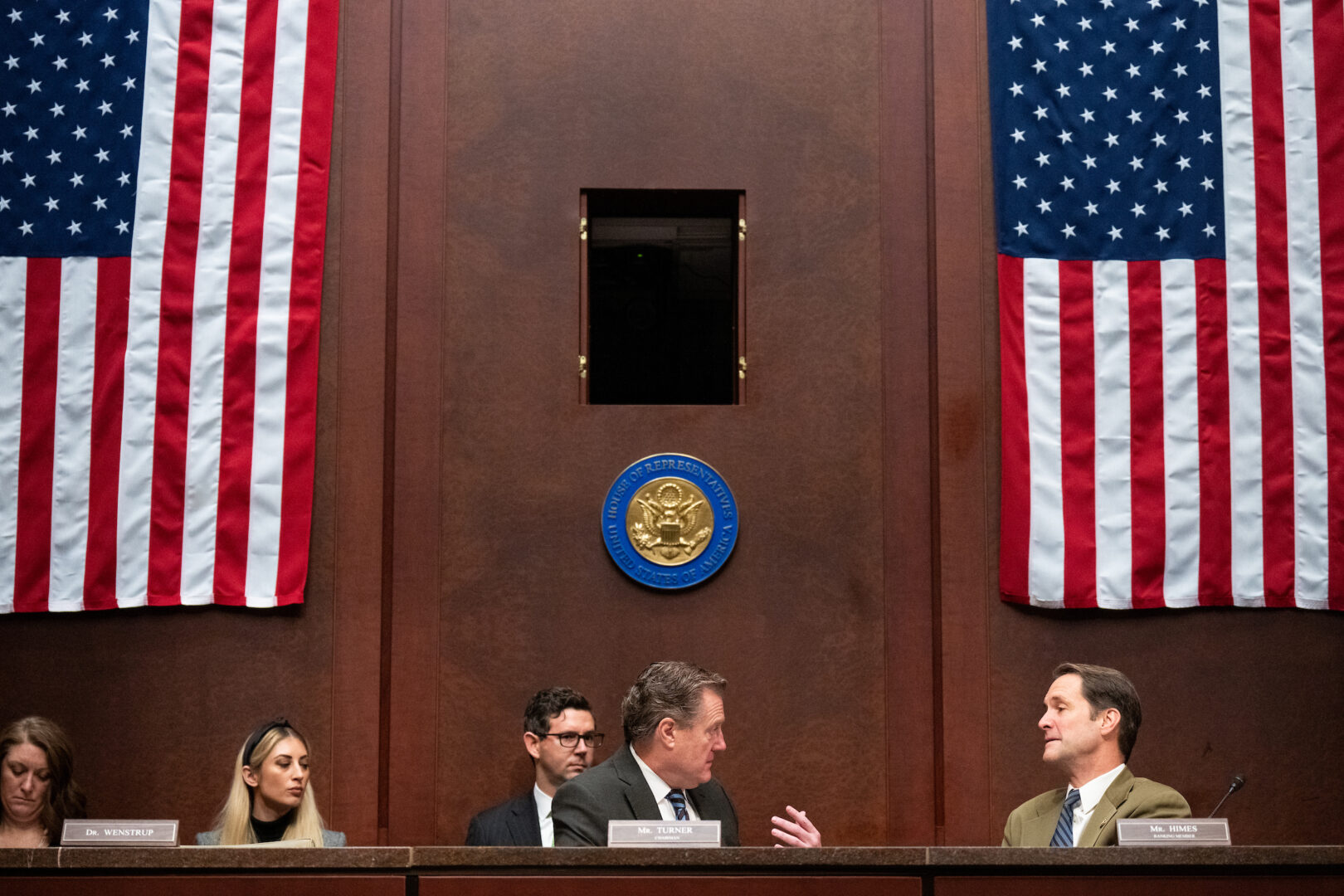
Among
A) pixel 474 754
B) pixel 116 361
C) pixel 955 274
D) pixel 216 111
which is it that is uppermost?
pixel 216 111

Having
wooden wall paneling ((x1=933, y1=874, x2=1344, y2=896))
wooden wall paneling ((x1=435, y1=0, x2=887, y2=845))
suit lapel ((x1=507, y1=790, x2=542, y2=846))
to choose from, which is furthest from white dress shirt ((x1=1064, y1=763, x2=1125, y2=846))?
suit lapel ((x1=507, y1=790, x2=542, y2=846))

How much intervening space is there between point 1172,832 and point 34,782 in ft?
13.3

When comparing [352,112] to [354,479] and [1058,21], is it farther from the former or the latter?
[1058,21]

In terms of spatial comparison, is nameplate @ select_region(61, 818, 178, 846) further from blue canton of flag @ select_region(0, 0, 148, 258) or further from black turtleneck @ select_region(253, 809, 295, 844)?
blue canton of flag @ select_region(0, 0, 148, 258)

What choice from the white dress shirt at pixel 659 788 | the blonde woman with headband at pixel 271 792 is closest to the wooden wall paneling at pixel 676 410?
the blonde woman with headband at pixel 271 792

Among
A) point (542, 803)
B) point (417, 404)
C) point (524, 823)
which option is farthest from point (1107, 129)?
point (524, 823)

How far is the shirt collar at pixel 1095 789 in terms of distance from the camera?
5.07 m

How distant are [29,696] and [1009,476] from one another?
4298 mm

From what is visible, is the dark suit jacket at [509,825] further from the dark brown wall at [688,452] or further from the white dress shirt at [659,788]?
the white dress shirt at [659,788]

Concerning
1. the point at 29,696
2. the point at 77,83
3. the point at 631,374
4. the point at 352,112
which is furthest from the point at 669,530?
the point at 77,83

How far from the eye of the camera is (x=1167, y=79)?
22.4 ft

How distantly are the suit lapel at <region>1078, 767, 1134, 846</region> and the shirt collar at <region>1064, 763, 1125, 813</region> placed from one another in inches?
1.1

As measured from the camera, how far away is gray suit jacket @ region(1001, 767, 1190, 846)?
16.0ft

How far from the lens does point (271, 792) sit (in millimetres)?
5566
